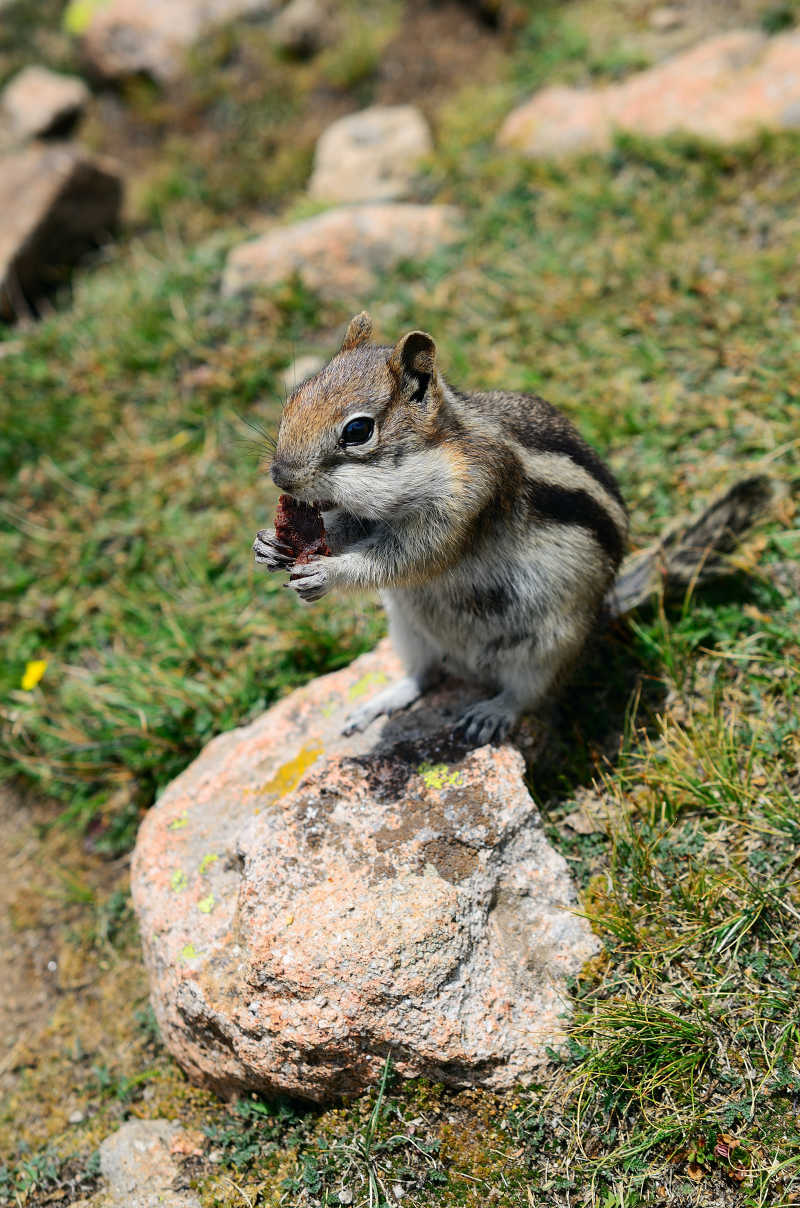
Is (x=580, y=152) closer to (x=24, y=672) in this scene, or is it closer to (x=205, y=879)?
(x=24, y=672)

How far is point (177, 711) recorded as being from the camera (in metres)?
4.61

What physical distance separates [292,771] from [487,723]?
808 mm

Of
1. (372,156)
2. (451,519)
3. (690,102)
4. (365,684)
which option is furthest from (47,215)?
(451,519)

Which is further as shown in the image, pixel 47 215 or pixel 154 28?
pixel 154 28

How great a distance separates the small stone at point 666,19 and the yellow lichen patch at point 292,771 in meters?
7.12

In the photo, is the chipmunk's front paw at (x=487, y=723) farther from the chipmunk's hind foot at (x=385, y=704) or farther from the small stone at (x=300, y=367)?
the small stone at (x=300, y=367)

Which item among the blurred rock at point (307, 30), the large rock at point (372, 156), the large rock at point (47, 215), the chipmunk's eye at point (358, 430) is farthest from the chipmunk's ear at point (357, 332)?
the blurred rock at point (307, 30)

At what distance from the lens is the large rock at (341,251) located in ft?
22.2

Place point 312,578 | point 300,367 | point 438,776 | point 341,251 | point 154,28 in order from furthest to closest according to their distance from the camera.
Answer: point 154,28
point 341,251
point 300,367
point 438,776
point 312,578

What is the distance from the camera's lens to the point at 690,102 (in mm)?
6883

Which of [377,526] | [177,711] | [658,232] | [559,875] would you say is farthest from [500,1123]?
[658,232]

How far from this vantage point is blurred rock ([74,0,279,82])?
380 inches

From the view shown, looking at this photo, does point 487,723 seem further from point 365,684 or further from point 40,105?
point 40,105

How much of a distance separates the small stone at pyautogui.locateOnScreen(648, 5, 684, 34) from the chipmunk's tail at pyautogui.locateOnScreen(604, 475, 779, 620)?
5572 millimetres
